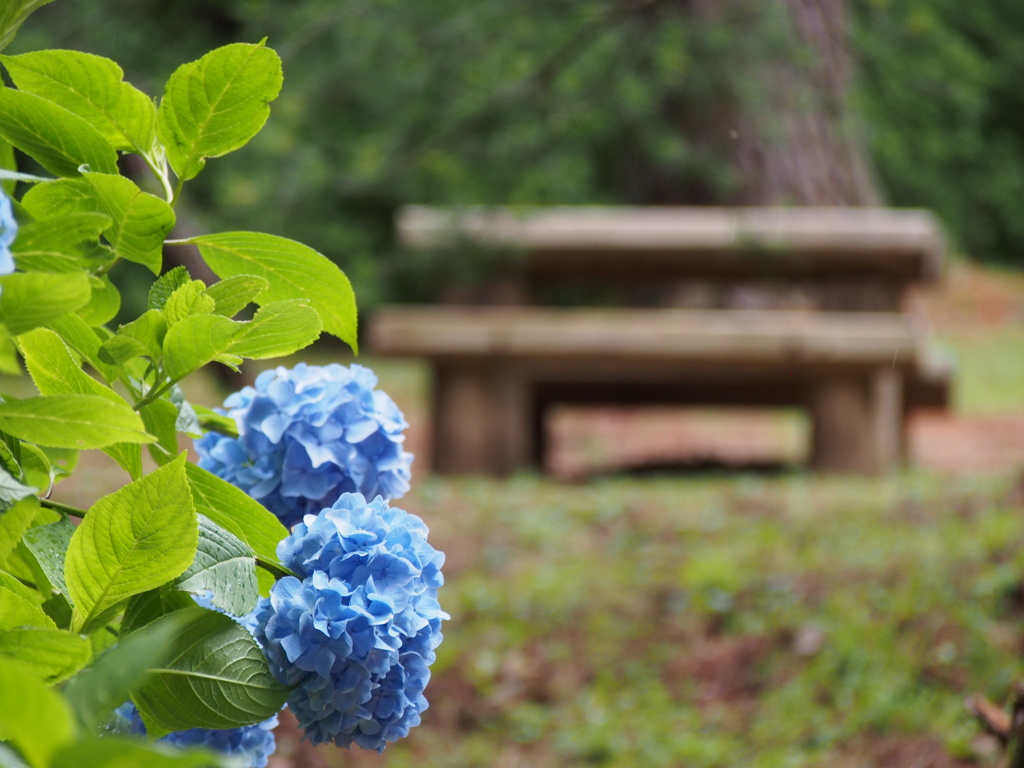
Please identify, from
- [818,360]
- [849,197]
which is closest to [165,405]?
[818,360]

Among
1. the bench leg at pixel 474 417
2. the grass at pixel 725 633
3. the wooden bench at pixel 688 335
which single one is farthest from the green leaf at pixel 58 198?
the bench leg at pixel 474 417

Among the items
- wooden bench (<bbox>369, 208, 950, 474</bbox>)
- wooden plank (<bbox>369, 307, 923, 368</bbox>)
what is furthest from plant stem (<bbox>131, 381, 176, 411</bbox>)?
wooden plank (<bbox>369, 307, 923, 368</bbox>)

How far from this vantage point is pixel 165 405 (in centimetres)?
65

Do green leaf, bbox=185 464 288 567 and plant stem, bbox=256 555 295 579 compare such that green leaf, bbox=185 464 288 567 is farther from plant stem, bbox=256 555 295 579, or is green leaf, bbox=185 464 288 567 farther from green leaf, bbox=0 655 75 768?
green leaf, bbox=0 655 75 768

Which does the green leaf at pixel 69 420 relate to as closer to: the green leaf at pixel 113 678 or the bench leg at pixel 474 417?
the green leaf at pixel 113 678

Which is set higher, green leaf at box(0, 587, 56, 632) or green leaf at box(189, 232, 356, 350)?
green leaf at box(189, 232, 356, 350)

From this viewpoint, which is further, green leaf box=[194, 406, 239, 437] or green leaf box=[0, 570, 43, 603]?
green leaf box=[194, 406, 239, 437]

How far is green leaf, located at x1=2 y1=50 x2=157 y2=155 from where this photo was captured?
25.3 inches

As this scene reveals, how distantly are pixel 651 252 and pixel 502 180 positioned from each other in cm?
118

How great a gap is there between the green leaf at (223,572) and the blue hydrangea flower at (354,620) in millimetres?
18

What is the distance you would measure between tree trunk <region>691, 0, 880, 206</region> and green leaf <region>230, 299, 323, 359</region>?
3135 mm

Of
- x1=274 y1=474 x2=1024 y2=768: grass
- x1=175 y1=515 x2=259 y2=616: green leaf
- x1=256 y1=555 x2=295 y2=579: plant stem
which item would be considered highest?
x1=175 y1=515 x2=259 y2=616: green leaf

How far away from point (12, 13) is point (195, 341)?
18 centimetres

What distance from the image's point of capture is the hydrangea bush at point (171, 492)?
0.54 meters
